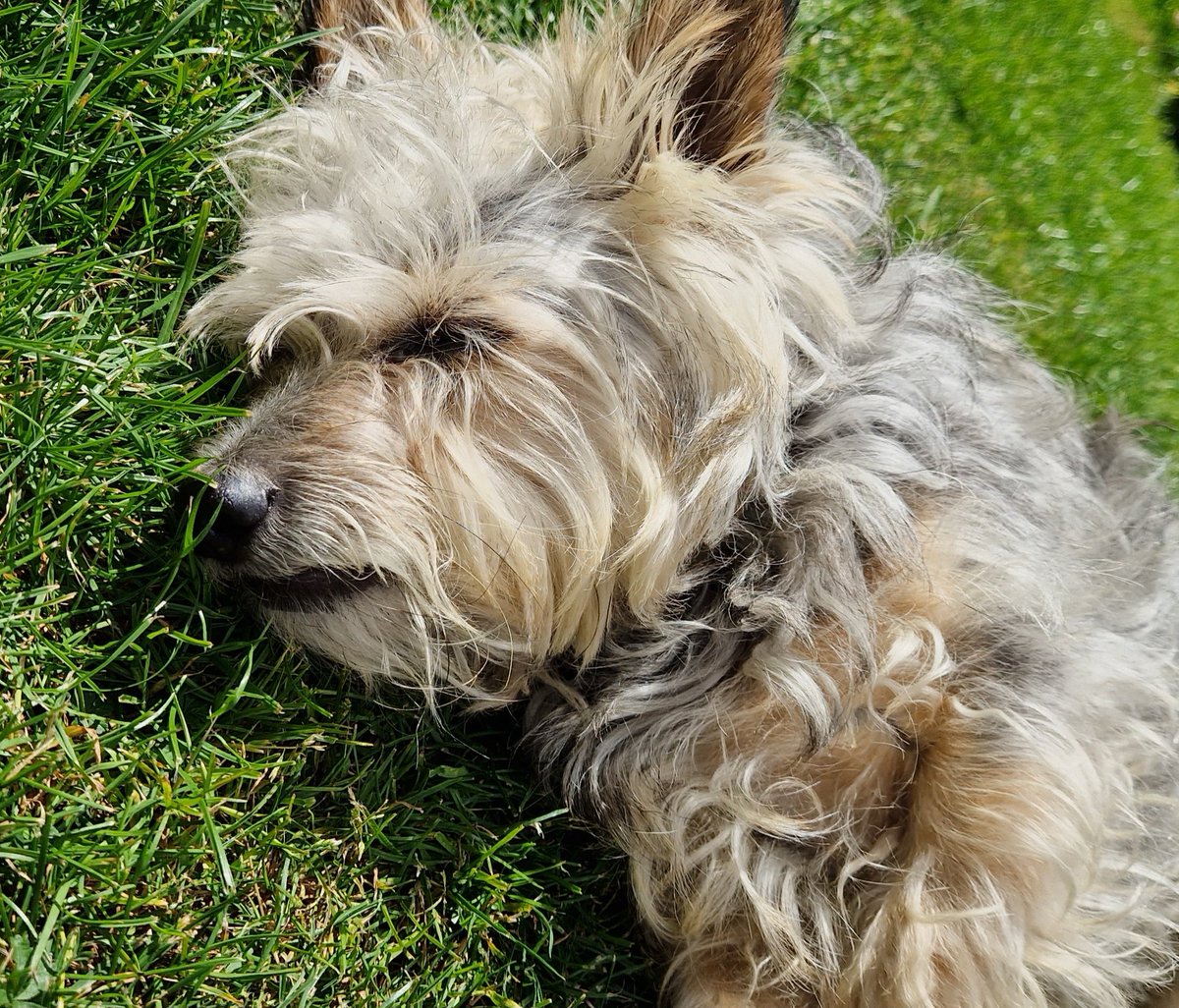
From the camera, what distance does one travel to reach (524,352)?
2.77 meters

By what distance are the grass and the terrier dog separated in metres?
0.21

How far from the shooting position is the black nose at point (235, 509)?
8.91ft

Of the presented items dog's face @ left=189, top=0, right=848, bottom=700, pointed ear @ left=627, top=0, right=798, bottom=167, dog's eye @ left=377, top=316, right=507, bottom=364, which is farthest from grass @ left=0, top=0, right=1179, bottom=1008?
pointed ear @ left=627, top=0, right=798, bottom=167

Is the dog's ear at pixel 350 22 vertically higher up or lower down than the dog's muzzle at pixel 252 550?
higher up

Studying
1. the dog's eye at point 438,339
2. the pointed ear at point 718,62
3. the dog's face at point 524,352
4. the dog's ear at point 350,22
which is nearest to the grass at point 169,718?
the dog's ear at point 350,22

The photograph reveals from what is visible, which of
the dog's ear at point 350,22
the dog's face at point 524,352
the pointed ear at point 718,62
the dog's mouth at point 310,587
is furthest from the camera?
the dog's ear at point 350,22

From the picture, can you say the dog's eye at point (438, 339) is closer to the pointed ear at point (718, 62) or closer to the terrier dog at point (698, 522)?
the terrier dog at point (698, 522)

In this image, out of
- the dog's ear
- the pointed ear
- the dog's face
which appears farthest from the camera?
the dog's ear

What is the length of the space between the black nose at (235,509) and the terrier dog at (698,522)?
1cm

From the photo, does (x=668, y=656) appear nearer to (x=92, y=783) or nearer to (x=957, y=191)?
(x=92, y=783)

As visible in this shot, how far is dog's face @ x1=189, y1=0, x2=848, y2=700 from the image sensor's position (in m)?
2.71

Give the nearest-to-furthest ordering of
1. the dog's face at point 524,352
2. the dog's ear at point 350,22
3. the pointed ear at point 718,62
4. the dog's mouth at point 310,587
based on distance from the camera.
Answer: the pointed ear at point 718,62 < the dog's face at point 524,352 < the dog's mouth at point 310,587 < the dog's ear at point 350,22

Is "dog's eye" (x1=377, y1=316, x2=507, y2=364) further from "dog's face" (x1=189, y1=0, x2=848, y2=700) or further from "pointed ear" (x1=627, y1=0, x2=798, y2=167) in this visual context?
"pointed ear" (x1=627, y1=0, x2=798, y2=167)

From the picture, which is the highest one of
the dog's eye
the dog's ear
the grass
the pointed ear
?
the pointed ear
